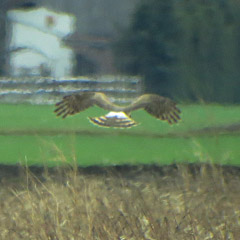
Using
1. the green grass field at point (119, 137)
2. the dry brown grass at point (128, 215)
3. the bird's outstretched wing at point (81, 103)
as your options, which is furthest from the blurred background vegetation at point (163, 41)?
the dry brown grass at point (128, 215)

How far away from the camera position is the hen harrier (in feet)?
26.0

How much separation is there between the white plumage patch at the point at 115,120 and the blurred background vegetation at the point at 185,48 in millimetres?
491

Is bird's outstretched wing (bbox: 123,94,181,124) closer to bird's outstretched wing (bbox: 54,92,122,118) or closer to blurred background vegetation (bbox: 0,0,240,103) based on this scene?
bird's outstretched wing (bbox: 54,92,122,118)

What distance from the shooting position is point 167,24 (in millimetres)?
8500

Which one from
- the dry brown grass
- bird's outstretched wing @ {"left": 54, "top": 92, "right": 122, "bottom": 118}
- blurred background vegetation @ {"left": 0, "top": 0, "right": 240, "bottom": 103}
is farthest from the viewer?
Result: blurred background vegetation @ {"left": 0, "top": 0, "right": 240, "bottom": 103}

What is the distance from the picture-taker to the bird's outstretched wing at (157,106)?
7973 millimetres

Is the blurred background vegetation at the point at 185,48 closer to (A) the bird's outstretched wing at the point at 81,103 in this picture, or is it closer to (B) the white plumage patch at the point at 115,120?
(B) the white plumage patch at the point at 115,120

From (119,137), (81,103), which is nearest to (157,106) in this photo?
(81,103)

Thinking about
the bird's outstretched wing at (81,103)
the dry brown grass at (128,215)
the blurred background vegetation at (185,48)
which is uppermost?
the blurred background vegetation at (185,48)

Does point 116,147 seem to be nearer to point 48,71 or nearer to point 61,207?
point 48,71

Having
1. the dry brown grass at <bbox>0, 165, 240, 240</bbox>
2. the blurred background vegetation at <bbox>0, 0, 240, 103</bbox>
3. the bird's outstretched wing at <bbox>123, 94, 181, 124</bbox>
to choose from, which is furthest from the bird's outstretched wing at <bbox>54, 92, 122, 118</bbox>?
the dry brown grass at <bbox>0, 165, 240, 240</bbox>

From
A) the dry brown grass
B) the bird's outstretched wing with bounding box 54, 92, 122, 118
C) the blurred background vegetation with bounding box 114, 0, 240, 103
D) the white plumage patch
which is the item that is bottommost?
the dry brown grass

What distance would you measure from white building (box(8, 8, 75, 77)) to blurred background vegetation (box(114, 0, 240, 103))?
0.45 meters

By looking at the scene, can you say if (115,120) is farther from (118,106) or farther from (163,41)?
(163,41)
